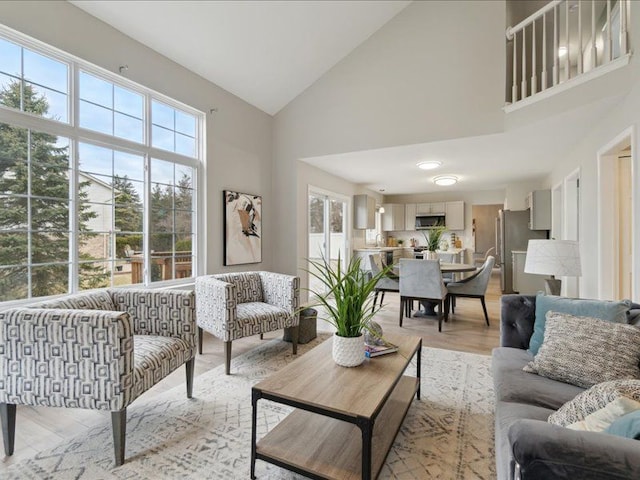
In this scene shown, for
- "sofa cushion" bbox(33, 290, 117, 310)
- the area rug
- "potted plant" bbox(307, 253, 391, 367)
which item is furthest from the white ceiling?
the area rug

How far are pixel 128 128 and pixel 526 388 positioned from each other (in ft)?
12.8

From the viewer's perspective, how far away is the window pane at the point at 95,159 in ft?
9.50

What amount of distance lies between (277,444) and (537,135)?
4.17 metres

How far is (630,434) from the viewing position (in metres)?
0.88

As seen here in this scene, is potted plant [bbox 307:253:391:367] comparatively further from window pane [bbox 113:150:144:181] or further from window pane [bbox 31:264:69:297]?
window pane [bbox 113:150:144:181]

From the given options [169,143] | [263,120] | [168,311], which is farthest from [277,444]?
[263,120]

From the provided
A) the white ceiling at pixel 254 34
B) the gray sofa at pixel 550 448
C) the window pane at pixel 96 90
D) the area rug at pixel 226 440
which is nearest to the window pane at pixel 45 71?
the window pane at pixel 96 90

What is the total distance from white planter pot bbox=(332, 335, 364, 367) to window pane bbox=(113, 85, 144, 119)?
3121 mm

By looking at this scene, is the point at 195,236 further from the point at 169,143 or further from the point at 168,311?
the point at 168,311

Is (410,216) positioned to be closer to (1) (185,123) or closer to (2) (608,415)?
(1) (185,123)

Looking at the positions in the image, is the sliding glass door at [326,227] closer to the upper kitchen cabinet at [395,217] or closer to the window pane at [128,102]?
the upper kitchen cabinet at [395,217]

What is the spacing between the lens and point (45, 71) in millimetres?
2645

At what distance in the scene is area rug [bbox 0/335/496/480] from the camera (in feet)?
5.33

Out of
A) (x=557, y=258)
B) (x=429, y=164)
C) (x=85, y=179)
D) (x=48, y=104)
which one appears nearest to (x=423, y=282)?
(x=557, y=258)
